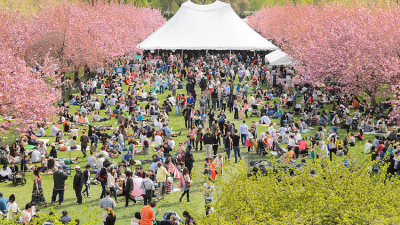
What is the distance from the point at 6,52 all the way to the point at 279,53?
71.9ft

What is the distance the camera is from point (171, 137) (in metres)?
21.5

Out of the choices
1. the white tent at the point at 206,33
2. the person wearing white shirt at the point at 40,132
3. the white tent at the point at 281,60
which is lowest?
the person wearing white shirt at the point at 40,132

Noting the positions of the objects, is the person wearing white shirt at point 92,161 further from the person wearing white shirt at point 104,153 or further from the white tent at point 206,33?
the white tent at point 206,33

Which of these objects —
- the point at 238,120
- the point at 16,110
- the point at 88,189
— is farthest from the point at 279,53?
the point at 88,189

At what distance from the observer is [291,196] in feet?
32.6

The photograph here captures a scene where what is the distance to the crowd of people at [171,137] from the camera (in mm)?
15250

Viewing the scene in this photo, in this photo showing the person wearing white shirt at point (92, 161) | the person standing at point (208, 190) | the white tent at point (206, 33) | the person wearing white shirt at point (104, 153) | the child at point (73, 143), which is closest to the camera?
the person standing at point (208, 190)

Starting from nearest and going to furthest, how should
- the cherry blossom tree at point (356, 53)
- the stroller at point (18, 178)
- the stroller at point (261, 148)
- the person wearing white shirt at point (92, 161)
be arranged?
the stroller at point (18, 178)
the person wearing white shirt at point (92, 161)
the stroller at point (261, 148)
the cherry blossom tree at point (356, 53)

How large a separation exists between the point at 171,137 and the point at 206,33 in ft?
104

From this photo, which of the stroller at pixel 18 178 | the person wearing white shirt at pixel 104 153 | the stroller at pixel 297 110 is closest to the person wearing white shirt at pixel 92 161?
the person wearing white shirt at pixel 104 153

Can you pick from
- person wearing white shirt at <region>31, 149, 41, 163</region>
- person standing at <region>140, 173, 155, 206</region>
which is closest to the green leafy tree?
person standing at <region>140, 173, 155, 206</region>

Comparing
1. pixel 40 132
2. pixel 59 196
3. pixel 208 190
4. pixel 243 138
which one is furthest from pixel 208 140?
pixel 40 132

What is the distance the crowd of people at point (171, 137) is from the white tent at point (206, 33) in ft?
34.8

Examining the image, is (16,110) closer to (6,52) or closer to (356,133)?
(6,52)
